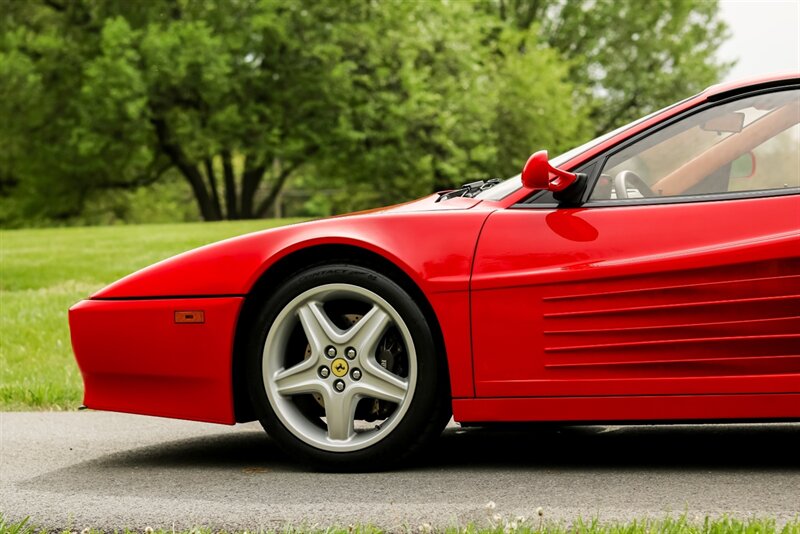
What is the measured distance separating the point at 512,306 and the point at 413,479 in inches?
28.5

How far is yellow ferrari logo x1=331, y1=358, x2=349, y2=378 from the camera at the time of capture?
4.25 meters

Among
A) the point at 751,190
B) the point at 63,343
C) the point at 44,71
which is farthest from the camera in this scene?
the point at 44,71

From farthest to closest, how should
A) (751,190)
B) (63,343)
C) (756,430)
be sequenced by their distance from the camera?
(63,343) → (756,430) → (751,190)

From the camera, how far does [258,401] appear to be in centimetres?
434

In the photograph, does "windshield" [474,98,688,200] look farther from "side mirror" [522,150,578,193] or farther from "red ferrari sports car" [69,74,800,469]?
"side mirror" [522,150,578,193]

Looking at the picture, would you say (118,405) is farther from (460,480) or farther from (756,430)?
(756,430)

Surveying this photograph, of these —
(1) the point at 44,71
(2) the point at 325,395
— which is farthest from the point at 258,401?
(1) the point at 44,71

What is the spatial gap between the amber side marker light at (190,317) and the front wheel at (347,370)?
22 cm

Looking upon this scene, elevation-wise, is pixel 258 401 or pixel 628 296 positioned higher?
pixel 628 296

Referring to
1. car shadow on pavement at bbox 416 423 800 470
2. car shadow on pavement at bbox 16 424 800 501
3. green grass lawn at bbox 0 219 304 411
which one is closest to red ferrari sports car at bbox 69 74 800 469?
car shadow on pavement at bbox 16 424 800 501

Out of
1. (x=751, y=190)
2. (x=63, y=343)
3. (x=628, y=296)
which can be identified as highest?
(x=751, y=190)

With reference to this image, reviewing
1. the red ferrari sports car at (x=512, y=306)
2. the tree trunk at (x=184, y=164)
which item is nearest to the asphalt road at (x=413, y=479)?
the red ferrari sports car at (x=512, y=306)

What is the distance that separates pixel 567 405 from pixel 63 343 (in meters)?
5.66

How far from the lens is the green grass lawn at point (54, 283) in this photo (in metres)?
6.94
